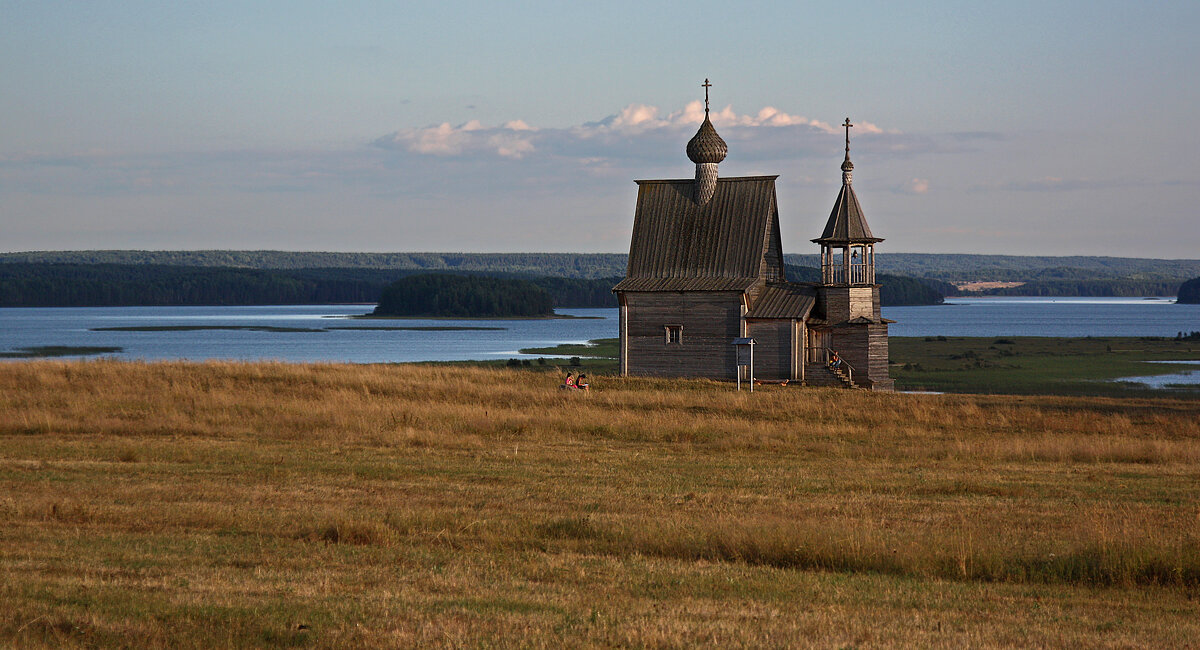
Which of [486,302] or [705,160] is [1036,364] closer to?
Answer: [705,160]

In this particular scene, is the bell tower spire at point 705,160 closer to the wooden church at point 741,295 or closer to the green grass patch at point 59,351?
the wooden church at point 741,295

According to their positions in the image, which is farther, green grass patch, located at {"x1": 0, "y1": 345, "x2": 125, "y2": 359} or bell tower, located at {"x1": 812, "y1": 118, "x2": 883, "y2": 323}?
green grass patch, located at {"x1": 0, "y1": 345, "x2": 125, "y2": 359}

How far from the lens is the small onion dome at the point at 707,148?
155 feet

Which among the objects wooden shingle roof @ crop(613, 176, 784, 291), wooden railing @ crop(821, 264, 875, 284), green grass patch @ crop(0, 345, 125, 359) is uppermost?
wooden shingle roof @ crop(613, 176, 784, 291)

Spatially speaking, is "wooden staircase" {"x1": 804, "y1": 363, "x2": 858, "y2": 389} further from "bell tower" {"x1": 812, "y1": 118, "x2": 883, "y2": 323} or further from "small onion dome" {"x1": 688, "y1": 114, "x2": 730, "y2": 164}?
"small onion dome" {"x1": 688, "y1": 114, "x2": 730, "y2": 164}

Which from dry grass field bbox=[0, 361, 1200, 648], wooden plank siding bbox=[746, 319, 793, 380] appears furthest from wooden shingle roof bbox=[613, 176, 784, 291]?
dry grass field bbox=[0, 361, 1200, 648]

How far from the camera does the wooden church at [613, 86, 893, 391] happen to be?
44.4 m

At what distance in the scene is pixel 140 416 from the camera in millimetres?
27250

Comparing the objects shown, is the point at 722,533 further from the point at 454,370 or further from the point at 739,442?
the point at 454,370

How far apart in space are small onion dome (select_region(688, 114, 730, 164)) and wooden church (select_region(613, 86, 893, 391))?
0.05 metres

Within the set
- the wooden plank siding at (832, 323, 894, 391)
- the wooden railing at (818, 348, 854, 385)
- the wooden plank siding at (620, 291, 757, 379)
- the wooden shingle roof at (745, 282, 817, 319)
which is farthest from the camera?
the wooden plank siding at (620, 291, 757, 379)

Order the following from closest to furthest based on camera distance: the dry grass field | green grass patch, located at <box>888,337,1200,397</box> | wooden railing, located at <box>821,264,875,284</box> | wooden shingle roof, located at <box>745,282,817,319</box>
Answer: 1. the dry grass field
2. wooden shingle roof, located at <box>745,282,817,319</box>
3. wooden railing, located at <box>821,264,875,284</box>
4. green grass patch, located at <box>888,337,1200,397</box>

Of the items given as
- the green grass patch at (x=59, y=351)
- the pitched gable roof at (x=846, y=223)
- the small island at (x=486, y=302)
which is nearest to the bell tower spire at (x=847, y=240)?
the pitched gable roof at (x=846, y=223)

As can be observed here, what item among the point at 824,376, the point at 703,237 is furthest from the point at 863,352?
the point at 703,237
